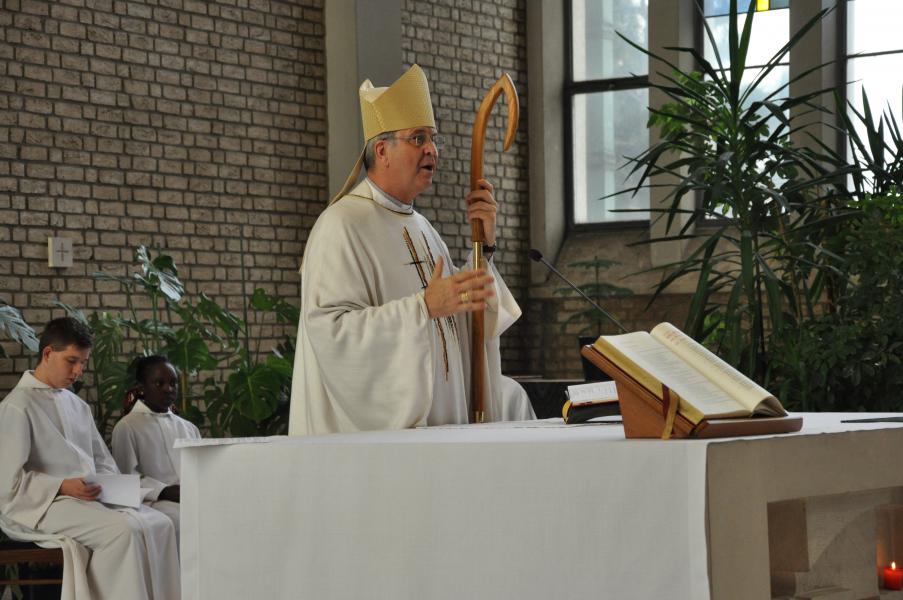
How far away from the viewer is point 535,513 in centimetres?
227

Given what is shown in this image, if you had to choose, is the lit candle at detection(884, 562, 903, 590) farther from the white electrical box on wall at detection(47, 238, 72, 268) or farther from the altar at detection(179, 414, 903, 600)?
the white electrical box on wall at detection(47, 238, 72, 268)

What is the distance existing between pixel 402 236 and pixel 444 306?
0.61 metres

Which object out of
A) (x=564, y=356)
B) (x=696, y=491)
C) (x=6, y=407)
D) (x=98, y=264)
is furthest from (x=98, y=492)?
(x=564, y=356)

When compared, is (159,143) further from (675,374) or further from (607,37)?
(675,374)

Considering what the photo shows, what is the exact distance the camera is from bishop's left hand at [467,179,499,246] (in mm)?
3424

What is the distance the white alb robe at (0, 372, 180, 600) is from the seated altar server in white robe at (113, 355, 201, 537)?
0.47m

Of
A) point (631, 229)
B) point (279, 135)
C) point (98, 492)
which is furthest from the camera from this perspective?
point (631, 229)

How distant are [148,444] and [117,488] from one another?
0.64 meters

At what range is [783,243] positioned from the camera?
570 cm

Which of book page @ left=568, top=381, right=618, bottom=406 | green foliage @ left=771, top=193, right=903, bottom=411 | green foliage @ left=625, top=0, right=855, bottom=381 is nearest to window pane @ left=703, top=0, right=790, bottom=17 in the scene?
green foliage @ left=625, top=0, right=855, bottom=381

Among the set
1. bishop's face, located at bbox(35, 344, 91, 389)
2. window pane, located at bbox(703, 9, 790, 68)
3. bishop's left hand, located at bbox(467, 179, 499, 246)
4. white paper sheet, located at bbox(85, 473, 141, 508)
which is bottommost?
white paper sheet, located at bbox(85, 473, 141, 508)

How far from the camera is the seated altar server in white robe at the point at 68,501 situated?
17.4 ft

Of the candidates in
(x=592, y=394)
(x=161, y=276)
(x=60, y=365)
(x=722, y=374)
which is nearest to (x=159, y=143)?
(x=161, y=276)

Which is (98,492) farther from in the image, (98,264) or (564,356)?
(564,356)
